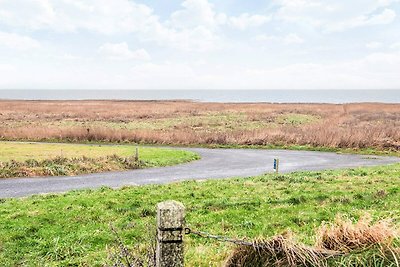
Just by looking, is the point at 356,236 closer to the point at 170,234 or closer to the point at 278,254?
the point at 278,254

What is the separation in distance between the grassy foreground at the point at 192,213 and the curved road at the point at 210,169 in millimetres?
3396

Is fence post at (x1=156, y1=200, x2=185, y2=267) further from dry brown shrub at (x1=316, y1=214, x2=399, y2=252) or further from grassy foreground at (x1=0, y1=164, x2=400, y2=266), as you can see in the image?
grassy foreground at (x1=0, y1=164, x2=400, y2=266)

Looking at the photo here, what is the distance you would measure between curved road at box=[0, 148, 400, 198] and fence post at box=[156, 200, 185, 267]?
1594 centimetres

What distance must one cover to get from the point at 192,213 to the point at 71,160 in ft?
51.1

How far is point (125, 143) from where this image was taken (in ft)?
133

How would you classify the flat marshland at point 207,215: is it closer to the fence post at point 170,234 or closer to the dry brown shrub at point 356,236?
the dry brown shrub at point 356,236

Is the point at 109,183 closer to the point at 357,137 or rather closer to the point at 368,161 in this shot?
the point at 368,161

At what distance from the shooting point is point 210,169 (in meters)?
26.5

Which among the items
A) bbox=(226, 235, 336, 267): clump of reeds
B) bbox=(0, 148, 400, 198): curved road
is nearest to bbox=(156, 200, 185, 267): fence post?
bbox=(226, 235, 336, 267): clump of reeds

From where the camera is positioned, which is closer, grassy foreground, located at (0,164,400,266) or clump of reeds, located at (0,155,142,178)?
grassy foreground, located at (0,164,400,266)

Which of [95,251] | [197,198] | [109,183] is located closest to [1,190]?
[109,183]

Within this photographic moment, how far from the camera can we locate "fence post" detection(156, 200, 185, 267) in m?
4.31

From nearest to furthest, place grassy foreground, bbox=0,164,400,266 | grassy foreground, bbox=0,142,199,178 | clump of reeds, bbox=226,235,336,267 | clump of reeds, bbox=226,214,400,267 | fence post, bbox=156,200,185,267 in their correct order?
fence post, bbox=156,200,185,267
clump of reeds, bbox=226,214,400,267
clump of reeds, bbox=226,235,336,267
grassy foreground, bbox=0,164,400,266
grassy foreground, bbox=0,142,199,178

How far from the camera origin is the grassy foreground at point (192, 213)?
9609 mm
